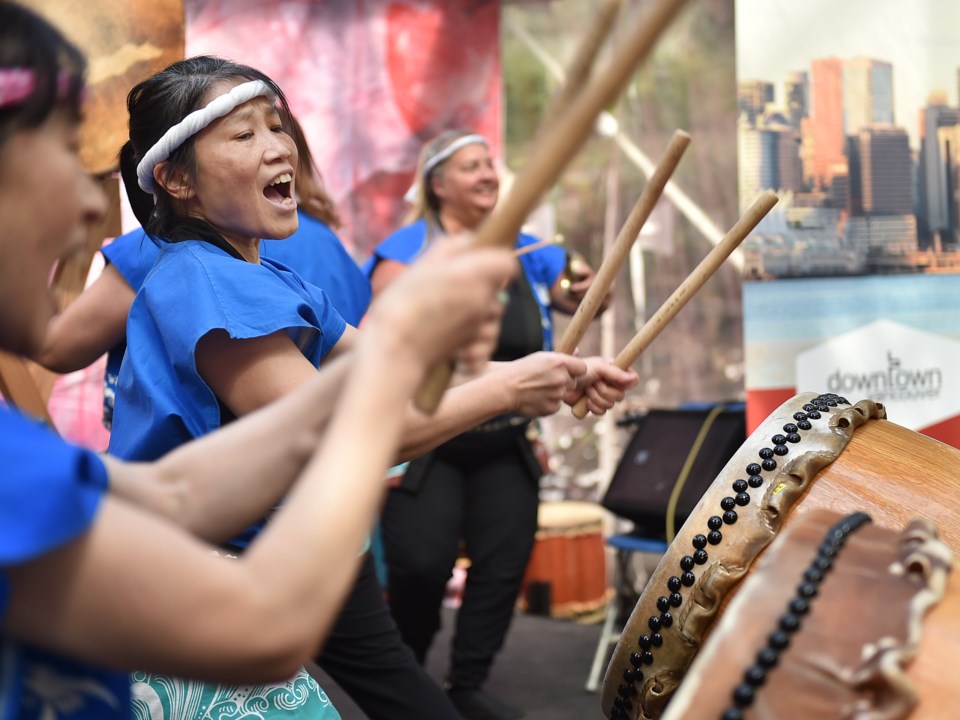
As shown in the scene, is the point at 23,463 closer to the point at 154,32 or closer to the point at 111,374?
the point at 111,374

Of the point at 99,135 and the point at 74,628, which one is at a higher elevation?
the point at 99,135

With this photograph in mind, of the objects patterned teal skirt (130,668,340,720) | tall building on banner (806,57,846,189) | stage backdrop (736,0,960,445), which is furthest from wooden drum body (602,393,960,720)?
tall building on banner (806,57,846,189)

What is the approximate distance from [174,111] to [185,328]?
0.39 metres

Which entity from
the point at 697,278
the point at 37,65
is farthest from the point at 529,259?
the point at 37,65

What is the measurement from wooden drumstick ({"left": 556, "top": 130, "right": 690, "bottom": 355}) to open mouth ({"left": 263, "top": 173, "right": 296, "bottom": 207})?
0.48 meters

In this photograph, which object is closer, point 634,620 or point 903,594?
point 903,594

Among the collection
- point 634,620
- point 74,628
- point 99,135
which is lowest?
point 634,620

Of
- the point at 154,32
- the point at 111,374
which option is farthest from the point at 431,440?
the point at 154,32

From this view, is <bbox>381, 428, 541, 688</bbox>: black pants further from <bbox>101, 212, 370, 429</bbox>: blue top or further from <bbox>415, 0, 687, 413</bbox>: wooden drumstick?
<bbox>415, 0, 687, 413</bbox>: wooden drumstick

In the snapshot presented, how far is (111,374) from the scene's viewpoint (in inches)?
84.7

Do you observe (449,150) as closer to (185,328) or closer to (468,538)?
(468,538)

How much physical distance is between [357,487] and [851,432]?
936 millimetres

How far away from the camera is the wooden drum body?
138 centimetres

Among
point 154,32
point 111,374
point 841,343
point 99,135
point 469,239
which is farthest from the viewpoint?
point 841,343
